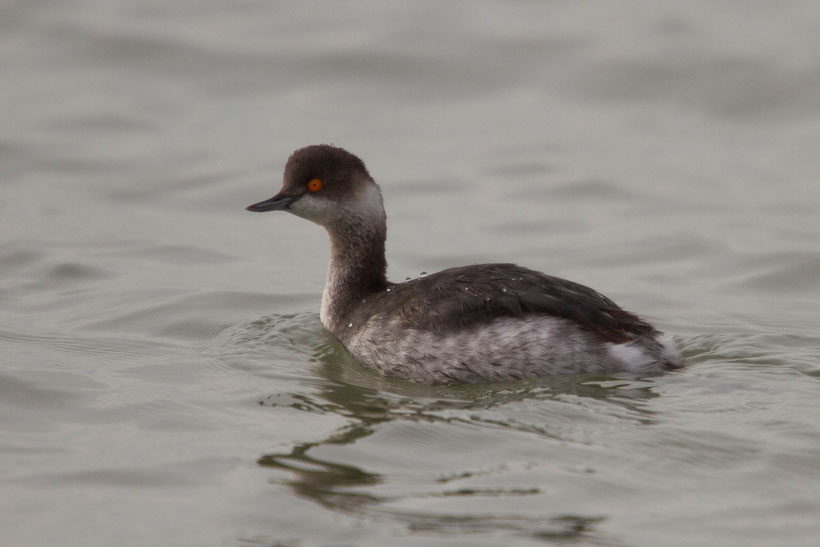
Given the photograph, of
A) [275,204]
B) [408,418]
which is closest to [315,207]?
[275,204]

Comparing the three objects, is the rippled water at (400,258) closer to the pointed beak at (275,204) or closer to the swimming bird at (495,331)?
the swimming bird at (495,331)

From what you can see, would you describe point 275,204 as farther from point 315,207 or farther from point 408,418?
point 408,418

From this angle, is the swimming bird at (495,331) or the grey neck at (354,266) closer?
the swimming bird at (495,331)

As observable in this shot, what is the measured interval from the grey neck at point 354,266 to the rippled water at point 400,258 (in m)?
0.34

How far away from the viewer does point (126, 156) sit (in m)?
13.3

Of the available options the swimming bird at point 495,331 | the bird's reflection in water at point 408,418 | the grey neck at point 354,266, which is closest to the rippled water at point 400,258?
the bird's reflection in water at point 408,418

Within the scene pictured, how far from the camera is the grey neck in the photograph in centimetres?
850

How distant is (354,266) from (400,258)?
8.06 feet

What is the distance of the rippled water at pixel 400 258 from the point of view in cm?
597

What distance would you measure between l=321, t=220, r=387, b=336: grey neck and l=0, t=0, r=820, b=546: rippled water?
0.34 m

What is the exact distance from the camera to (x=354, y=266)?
8.52 meters

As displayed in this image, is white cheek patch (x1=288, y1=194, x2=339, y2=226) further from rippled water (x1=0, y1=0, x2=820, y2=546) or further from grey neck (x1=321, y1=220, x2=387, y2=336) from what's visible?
rippled water (x1=0, y1=0, x2=820, y2=546)

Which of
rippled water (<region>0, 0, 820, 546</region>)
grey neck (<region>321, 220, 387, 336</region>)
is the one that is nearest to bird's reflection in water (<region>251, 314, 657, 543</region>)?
rippled water (<region>0, 0, 820, 546</region>)

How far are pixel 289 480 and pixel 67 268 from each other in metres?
5.04
